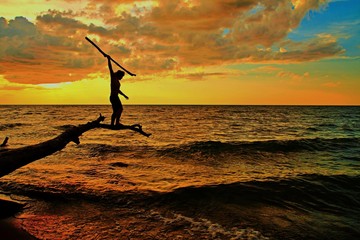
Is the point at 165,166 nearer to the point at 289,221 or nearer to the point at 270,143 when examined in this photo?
the point at 289,221

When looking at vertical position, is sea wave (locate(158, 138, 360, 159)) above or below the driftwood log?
below

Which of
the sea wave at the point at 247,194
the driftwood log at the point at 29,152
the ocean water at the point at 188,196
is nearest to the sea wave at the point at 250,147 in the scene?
the ocean water at the point at 188,196

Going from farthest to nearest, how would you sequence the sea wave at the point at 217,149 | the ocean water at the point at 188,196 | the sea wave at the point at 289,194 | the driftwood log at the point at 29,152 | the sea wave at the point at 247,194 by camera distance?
the sea wave at the point at 217,149 → the sea wave at the point at 289,194 → the sea wave at the point at 247,194 → the ocean water at the point at 188,196 → the driftwood log at the point at 29,152

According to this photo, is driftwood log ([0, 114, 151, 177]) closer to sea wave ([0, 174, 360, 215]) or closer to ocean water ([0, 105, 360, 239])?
ocean water ([0, 105, 360, 239])

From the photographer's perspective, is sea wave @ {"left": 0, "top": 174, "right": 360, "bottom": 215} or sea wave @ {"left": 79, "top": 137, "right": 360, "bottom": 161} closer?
sea wave @ {"left": 0, "top": 174, "right": 360, "bottom": 215}

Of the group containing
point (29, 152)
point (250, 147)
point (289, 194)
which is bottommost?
point (289, 194)

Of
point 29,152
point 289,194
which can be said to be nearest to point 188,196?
point 289,194

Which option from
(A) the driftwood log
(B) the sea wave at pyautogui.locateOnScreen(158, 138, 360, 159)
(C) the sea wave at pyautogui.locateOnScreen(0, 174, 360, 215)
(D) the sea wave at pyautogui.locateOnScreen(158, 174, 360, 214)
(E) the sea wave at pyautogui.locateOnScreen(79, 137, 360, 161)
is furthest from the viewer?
(B) the sea wave at pyautogui.locateOnScreen(158, 138, 360, 159)

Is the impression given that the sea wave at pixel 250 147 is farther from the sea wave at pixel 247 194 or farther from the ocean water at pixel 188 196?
the sea wave at pixel 247 194

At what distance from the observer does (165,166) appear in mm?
17234

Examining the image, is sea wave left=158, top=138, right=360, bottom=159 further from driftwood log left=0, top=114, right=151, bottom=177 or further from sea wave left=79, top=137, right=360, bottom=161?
driftwood log left=0, top=114, right=151, bottom=177

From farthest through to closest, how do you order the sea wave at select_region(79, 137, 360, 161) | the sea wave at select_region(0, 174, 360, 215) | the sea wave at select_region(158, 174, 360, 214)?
the sea wave at select_region(79, 137, 360, 161) → the sea wave at select_region(158, 174, 360, 214) → the sea wave at select_region(0, 174, 360, 215)

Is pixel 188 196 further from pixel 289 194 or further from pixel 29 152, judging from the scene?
pixel 29 152

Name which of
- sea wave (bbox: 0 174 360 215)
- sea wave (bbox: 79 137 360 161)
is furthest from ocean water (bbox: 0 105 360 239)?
sea wave (bbox: 79 137 360 161)
